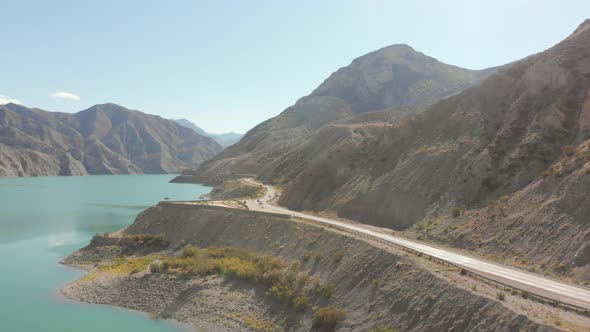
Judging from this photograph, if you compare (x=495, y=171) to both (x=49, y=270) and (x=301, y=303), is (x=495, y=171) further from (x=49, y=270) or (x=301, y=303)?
(x=49, y=270)

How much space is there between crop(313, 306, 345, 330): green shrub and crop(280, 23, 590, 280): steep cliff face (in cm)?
1105

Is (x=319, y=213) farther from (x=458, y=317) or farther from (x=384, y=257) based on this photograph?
(x=458, y=317)

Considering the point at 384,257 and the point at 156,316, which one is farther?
the point at 156,316

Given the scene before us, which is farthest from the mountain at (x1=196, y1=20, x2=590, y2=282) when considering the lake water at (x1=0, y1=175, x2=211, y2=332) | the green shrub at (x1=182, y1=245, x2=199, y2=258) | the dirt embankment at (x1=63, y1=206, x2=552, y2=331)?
the lake water at (x1=0, y1=175, x2=211, y2=332)

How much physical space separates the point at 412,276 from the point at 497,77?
119 feet

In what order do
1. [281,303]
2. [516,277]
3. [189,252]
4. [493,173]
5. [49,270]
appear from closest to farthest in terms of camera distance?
1. [516,277]
2. [281,303]
3. [493,173]
4. [49,270]
5. [189,252]

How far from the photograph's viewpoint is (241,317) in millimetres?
31062

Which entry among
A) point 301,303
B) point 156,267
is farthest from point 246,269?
point 156,267

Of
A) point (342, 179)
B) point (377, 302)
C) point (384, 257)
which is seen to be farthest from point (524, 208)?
point (342, 179)

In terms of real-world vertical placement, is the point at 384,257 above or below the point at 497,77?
below

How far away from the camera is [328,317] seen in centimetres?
2675

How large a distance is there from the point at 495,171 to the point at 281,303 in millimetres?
22665

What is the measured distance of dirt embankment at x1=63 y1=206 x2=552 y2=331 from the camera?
2148 cm

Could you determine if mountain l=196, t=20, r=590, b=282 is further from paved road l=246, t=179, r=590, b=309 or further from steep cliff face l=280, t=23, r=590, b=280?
paved road l=246, t=179, r=590, b=309
